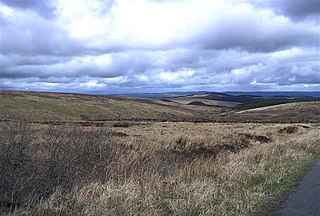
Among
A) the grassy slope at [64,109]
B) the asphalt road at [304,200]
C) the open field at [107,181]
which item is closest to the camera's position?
the open field at [107,181]

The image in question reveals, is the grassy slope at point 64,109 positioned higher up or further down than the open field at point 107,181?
further down

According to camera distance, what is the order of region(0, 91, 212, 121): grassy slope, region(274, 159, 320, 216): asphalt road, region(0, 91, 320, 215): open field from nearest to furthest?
region(0, 91, 320, 215): open field → region(274, 159, 320, 216): asphalt road → region(0, 91, 212, 121): grassy slope

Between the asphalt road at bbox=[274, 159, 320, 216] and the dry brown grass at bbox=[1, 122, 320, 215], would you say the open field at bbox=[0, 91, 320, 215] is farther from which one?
the asphalt road at bbox=[274, 159, 320, 216]

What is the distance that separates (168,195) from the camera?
9.20m

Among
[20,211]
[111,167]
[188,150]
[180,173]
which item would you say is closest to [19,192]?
[20,211]

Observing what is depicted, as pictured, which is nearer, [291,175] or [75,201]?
[75,201]

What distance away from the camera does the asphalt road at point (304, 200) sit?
27.2 ft

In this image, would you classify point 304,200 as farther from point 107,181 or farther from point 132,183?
point 107,181

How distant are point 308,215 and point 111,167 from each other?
587 centimetres

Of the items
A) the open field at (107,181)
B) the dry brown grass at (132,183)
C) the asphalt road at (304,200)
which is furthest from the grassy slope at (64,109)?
the asphalt road at (304,200)

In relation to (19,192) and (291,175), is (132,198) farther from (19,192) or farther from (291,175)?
(291,175)

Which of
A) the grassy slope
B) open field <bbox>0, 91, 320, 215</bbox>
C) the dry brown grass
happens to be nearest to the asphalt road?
open field <bbox>0, 91, 320, 215</bbox>

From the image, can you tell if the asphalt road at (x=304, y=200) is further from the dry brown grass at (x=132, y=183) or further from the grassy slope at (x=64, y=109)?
the grassy slope at (x=64, y=109)

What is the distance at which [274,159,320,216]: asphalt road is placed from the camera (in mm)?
8293
